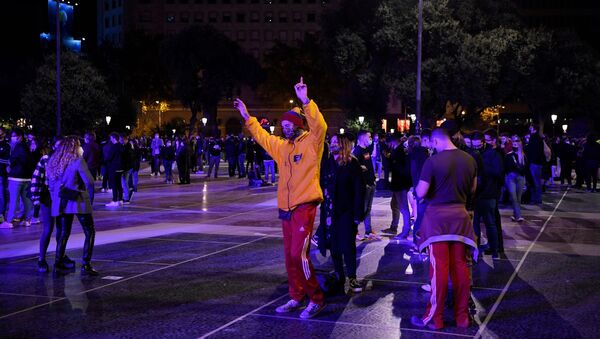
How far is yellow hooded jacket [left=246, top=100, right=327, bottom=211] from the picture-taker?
656cm

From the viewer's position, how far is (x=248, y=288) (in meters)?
7.88

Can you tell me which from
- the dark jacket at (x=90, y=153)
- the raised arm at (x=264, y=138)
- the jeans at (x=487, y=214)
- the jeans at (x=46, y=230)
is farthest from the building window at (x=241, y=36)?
the raised arm at (x=264, y=138)

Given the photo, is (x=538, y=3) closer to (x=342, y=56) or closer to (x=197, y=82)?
(x=197, y=82)

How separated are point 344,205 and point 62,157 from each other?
3.61 meters

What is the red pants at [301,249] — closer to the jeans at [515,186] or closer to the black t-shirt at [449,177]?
the black t-shirt at [449,177]

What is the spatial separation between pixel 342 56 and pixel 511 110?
175 feet

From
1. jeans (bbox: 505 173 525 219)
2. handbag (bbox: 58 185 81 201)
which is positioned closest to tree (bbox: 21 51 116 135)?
jeans (bbox: 505 173 525 219)

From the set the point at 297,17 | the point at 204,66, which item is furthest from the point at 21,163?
the point at 297,17

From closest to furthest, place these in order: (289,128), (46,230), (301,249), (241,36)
Answer: (301,249) < (289,128) < (46,230) < (241,36)

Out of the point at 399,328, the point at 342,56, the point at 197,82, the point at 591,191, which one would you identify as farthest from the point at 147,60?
the point at 399,328

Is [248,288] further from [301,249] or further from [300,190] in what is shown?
[300,190]

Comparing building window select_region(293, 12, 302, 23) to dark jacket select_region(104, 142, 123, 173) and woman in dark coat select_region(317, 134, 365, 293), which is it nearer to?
dark jacket select_region(104, 142, 123, 173)

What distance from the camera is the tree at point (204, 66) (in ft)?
208

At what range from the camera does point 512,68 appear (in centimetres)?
4106
